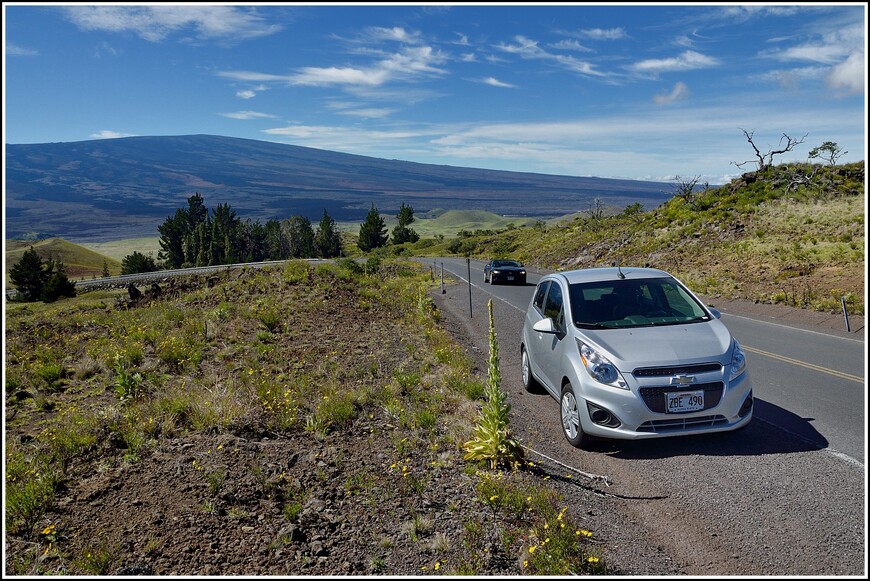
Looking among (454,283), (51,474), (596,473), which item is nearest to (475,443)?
(596,473)

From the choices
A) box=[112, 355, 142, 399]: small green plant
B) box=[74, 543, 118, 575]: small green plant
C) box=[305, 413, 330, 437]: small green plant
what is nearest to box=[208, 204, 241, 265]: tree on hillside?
box=[112, 355, 142, 399]: small green plant

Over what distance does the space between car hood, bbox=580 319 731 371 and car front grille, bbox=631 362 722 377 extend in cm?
5

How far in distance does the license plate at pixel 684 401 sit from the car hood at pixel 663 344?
32cm

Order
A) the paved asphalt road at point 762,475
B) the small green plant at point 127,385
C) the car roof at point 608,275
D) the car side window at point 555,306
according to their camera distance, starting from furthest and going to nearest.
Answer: the small green plant at point 127,385
the car roof at point 608,275
the car side window at point 555,306
the paved asphalt road at point 762,475

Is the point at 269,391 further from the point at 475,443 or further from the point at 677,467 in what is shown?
the point at 677,467

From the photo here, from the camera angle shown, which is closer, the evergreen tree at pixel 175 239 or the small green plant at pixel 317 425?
the small green plant at pixel 317 425

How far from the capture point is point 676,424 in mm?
5938

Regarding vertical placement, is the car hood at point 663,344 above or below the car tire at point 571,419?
above

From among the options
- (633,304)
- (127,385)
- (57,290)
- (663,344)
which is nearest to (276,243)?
(57,290)

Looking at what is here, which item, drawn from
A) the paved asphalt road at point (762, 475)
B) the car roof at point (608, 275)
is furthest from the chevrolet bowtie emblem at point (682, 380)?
the car roof at point (608, 275)

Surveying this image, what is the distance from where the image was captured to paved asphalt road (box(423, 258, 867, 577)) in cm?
437

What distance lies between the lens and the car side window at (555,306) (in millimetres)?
7539

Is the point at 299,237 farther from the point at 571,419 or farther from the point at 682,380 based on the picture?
the point at 682,380

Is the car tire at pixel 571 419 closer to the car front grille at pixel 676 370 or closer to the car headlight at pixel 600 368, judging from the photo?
the car headlight at pixel 600 368
